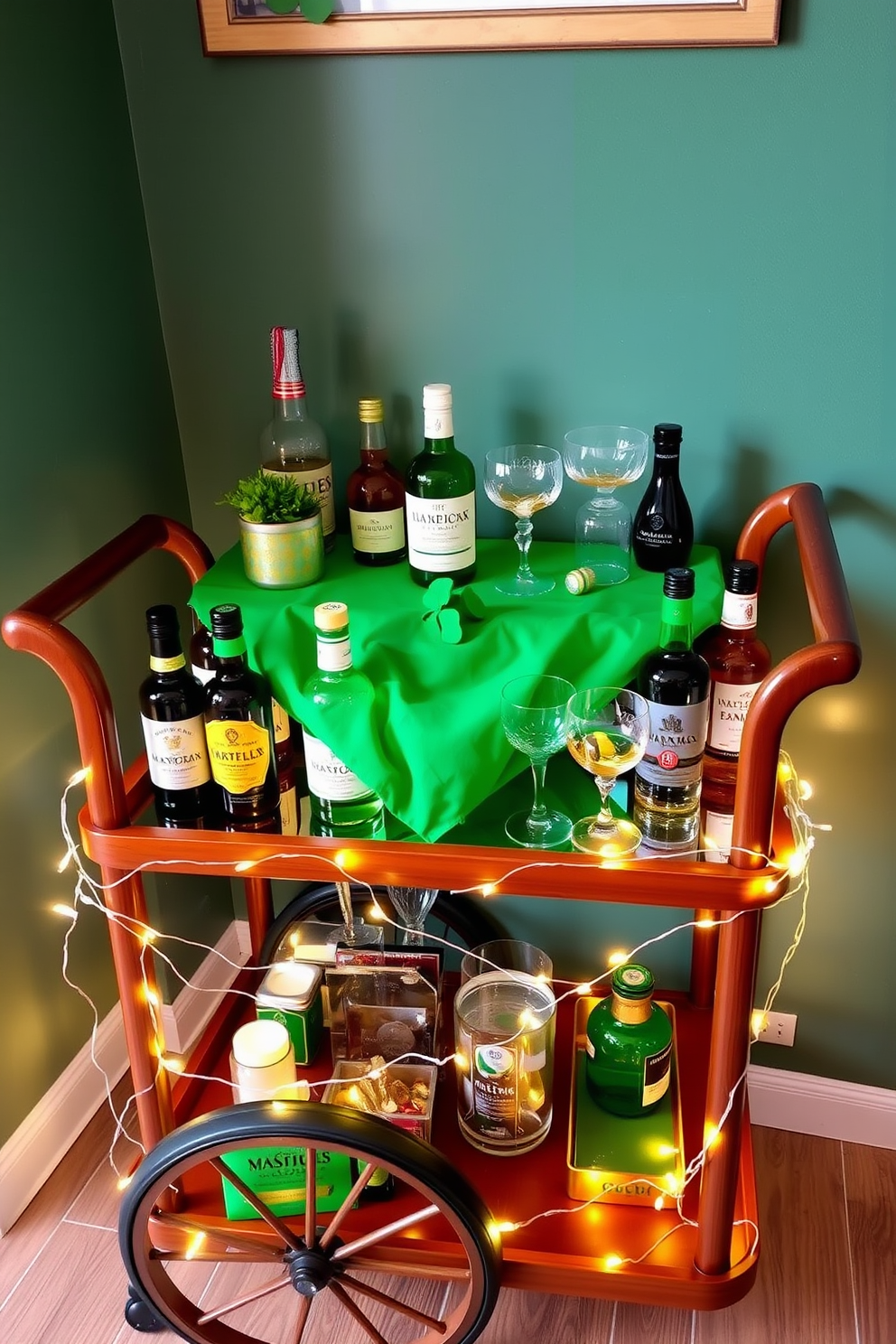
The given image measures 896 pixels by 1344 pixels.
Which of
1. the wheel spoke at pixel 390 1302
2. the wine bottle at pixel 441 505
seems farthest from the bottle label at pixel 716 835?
the wheel spoke at pixel 390 1302

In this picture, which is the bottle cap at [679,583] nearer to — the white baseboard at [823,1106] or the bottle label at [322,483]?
the bottle label at [322,483]

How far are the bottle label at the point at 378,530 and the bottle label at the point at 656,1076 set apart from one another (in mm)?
713

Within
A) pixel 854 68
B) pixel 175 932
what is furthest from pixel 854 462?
pixel 175 932

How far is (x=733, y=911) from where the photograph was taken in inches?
42.2

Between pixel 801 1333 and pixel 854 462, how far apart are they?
110 cm

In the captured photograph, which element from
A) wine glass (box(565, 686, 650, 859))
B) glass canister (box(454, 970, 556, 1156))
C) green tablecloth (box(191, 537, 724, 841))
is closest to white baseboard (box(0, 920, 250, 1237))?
glass canister (box(454, 970, 556, 1156))

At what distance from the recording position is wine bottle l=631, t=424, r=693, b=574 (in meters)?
1.31

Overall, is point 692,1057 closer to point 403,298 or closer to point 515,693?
point 515,693

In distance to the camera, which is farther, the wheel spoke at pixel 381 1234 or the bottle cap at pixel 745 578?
the wheel spoke at pixel 381 1234

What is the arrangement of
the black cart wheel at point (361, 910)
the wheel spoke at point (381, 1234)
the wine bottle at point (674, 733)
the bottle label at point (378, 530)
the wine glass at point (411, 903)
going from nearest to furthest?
1. the wine bottle at point (674, 733)
2. the wheel spoke at point (381, 1234)
3. the bottle label at point (378, 530)
4. the wine glass at point (411, 903)
5. the black cart wheel at point (361, 910)

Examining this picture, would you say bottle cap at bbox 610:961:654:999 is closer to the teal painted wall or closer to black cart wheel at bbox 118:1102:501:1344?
black cart wheel at bbox 118:1102:501:1344

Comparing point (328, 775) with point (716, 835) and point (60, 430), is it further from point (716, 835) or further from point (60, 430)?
point (60, 430)

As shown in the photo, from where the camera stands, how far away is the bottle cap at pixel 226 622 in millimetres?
1123

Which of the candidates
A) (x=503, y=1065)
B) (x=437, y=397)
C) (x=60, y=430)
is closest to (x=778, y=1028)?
(x=503, y=1065)
